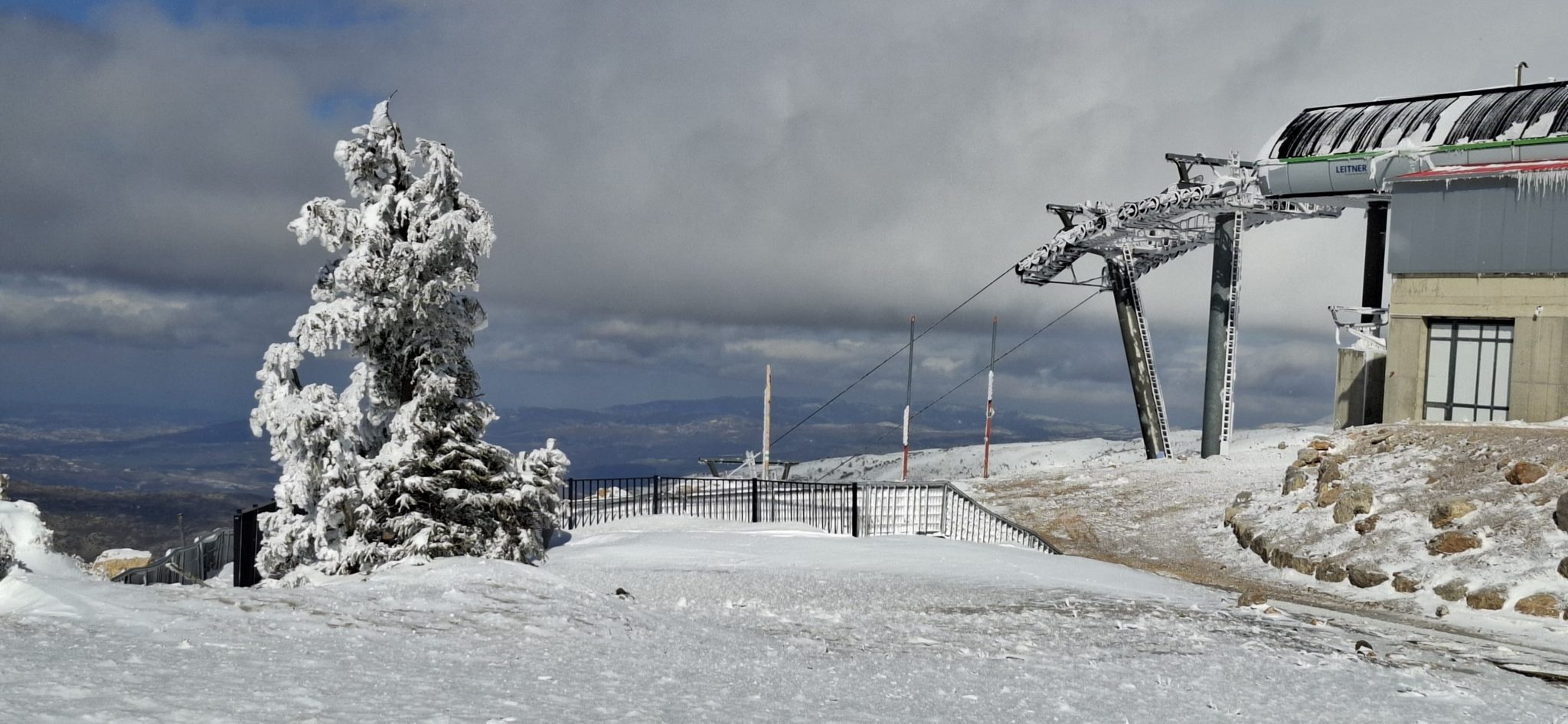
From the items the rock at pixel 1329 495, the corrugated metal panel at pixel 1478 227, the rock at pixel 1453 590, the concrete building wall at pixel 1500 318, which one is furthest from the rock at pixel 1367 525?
the corrugated metal panel at pixel 1478 227

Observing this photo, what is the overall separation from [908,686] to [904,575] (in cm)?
714

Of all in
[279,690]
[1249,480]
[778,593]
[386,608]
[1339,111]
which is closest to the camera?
[279,690]

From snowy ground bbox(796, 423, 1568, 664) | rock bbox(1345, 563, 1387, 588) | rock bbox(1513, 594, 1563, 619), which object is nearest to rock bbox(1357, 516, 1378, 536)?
snowy ground bbox(796, 423, 1568, 664)

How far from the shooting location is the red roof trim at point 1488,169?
2688cm

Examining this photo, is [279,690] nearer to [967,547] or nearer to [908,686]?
[908,686]

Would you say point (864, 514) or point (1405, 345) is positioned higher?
point (1405, 345)

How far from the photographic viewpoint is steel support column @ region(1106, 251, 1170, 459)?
124 ft

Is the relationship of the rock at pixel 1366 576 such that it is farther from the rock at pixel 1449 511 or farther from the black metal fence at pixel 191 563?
the black metal fence at pixel 191 563

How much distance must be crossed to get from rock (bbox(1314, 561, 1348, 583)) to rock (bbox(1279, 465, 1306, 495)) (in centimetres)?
474

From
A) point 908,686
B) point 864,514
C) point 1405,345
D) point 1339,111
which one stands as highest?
point 1339,111

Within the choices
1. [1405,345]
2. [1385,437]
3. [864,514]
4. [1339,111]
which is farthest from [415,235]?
[1339,111]

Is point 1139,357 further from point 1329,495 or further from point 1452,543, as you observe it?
point 1452,543

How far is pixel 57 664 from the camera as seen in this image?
5961 millimetres

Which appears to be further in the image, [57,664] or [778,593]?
[778,593]
